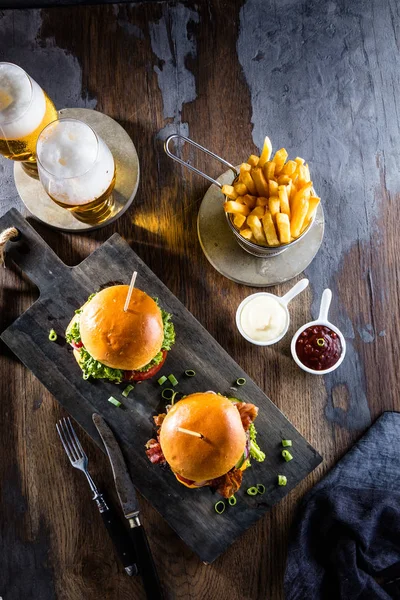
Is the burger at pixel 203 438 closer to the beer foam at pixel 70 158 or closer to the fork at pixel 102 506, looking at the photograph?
the fork at pixel 102 506

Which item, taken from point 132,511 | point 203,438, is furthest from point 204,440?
point 132,511

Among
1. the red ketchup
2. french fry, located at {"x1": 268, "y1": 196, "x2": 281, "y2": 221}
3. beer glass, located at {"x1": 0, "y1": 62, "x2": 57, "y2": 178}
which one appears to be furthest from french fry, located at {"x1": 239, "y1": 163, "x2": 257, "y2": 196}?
beer glass, located at {"x1": 0, "y1": 62, "x2": 57, "y2": 178}

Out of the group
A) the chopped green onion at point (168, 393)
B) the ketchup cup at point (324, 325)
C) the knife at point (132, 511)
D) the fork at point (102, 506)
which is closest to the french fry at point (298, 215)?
the ketchup cup at point (324, 325)

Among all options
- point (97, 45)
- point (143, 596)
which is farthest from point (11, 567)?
point (97, 45)

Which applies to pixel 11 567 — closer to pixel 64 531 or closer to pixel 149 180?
pixel 64 531

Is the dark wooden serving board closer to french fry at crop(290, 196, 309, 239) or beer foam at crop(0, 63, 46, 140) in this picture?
beer foam at crop(0, 63, 46, 140)

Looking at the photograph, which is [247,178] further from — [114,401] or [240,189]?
[114,401]
